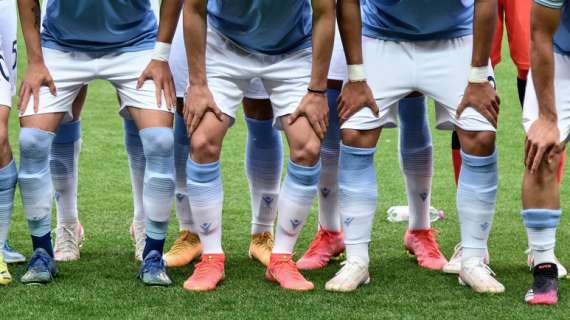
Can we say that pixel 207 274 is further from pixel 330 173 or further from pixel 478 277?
pixel 478 277

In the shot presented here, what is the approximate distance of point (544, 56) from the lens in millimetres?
5465

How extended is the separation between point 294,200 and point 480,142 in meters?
0.96

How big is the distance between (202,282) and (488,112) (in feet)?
5.34

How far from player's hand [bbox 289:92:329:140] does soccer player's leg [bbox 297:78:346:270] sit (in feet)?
1.84

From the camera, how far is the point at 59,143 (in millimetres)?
6637

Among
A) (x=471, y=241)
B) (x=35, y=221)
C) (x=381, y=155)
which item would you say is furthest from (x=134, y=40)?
(x=381, y=155)

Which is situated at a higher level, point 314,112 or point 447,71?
point 447,71

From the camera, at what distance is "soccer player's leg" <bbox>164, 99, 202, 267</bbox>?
21.8 ft

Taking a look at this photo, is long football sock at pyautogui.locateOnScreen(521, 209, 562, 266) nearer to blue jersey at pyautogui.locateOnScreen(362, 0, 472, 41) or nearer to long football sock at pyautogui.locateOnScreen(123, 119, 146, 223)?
blue jersey at pyautogui.locateOnScreen(362, 0, 472, 41)

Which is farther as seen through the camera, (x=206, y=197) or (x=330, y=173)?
(x=330, y=173)

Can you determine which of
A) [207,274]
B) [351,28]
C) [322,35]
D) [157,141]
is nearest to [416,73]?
[351,28]

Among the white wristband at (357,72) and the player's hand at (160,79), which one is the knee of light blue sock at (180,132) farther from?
the white wristband at (357,72)

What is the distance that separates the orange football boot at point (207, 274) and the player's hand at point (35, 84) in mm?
1129

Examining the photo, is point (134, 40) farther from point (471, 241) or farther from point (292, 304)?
point (471, 241)
